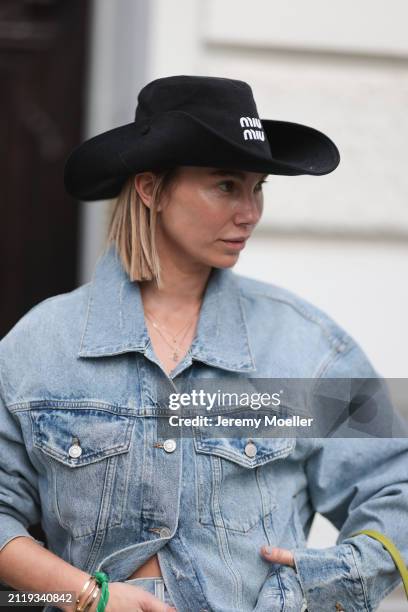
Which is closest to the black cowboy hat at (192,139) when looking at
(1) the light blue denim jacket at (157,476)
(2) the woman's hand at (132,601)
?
(1) the light blue denim jacket at (157,476)

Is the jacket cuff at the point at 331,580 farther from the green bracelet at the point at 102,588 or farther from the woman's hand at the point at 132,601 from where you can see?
the green bracelet at the point at 102,588

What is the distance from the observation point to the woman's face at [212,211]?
213cm

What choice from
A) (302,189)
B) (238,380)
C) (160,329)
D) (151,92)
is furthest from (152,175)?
(302,189)

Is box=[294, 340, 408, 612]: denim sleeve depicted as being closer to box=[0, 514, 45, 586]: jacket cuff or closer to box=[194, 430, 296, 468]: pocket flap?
box=[194, 430, 296, 468]: pocket flap

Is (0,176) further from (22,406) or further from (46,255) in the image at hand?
(22,406)

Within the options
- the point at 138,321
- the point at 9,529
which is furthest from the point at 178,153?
the point at 9,529

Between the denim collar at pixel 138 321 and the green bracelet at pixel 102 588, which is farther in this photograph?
the denim collar at pixel 138 321

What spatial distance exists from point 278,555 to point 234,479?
0.19 m

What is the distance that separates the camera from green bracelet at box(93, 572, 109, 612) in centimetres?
204

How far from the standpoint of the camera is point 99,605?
80.3 inches

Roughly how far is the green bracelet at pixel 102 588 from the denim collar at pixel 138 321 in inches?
18.4

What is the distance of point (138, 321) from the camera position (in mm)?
2213

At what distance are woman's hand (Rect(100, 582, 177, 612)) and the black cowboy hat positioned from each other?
0.89 meters

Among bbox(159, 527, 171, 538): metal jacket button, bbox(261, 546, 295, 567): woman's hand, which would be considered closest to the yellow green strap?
bbox(261, 546, 295, 567): woman's hand
